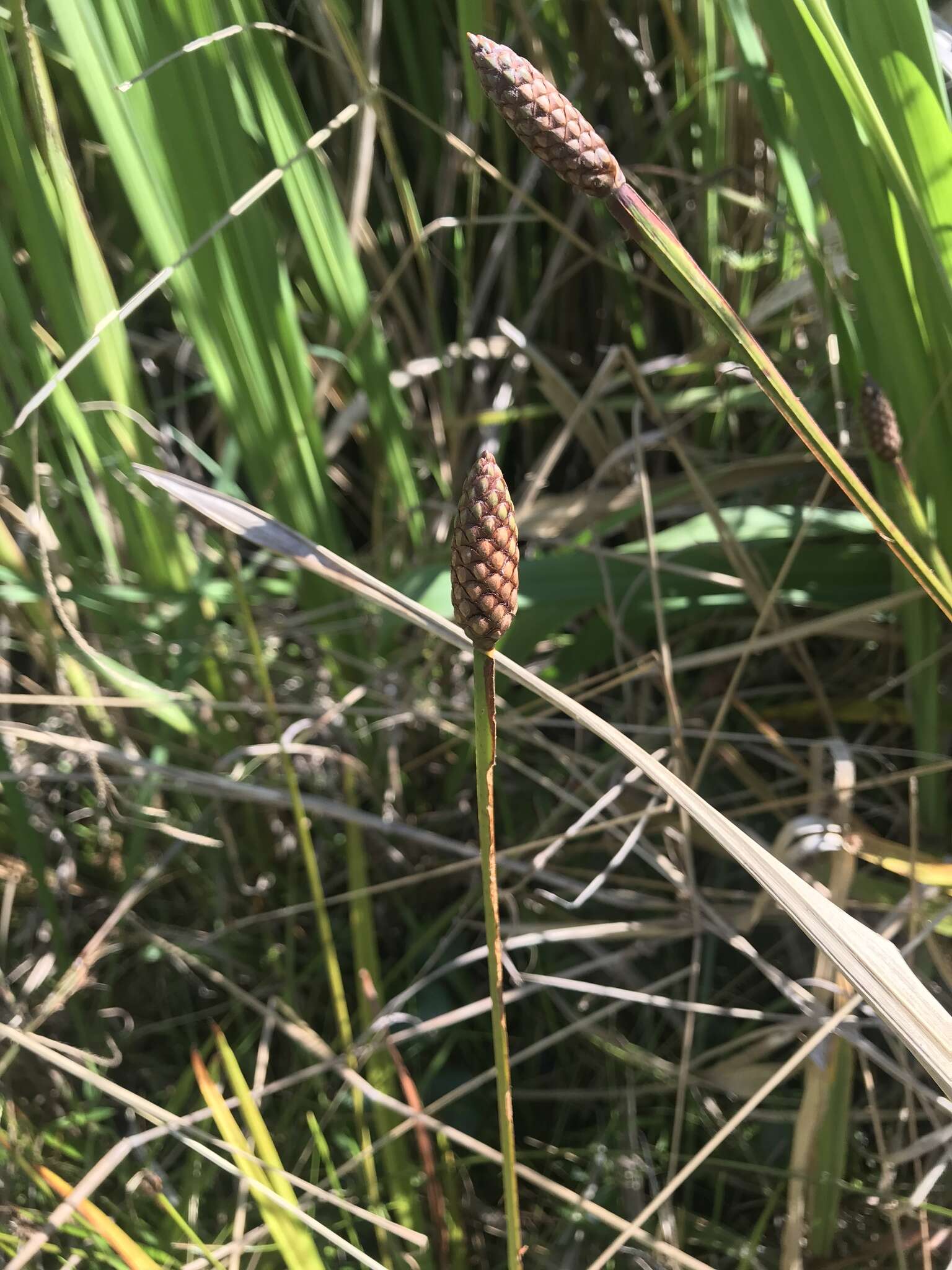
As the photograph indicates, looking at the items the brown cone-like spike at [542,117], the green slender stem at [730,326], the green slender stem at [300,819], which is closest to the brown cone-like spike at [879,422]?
the green slender stem at [730,326]

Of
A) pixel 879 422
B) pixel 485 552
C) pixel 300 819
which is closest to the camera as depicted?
pixel 485 552

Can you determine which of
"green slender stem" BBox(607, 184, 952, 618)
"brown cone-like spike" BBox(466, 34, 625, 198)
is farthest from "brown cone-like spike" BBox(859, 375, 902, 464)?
"brown cone-like spike" BBox(466, 34, 625, 198)

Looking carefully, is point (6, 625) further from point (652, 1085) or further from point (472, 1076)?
point (652, 1085)

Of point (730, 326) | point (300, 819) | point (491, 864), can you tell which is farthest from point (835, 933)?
point (300, 819)

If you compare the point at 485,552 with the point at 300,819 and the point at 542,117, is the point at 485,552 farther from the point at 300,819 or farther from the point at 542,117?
the point at 300,819

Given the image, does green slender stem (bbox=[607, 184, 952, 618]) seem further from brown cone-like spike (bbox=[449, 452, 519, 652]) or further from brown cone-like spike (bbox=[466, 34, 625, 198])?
brown cone-like spike (bbox=[449, 452, 519, 652])

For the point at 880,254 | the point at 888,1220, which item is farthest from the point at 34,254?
the point at 888,1220
